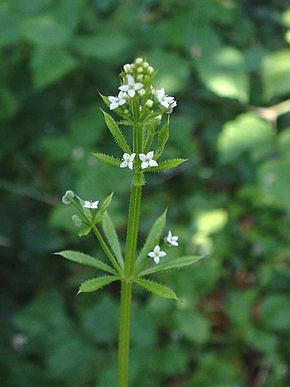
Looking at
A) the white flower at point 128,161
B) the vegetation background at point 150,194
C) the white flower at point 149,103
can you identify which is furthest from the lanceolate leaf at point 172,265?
the vegetation background at point 150,194

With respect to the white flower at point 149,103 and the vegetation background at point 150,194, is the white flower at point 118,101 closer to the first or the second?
the white flower at point 149,103

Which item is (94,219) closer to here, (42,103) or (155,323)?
(155,323)

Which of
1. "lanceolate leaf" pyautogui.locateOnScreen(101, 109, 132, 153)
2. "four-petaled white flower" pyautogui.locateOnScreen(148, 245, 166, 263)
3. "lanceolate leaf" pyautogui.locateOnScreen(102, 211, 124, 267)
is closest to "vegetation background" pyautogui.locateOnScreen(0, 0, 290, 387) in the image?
"lanceolate leaf" pyautogui.locateOnScreen(102, 211, 124, 267)

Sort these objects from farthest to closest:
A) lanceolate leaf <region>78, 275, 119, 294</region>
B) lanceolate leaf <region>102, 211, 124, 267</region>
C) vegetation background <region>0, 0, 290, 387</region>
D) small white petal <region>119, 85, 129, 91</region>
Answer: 1. vegetation background <region>0, 0, 290, 387</region>
2. lanceolate leaf <region>102, 211, 124, 267</region>
3. lanceolate leaf <region>78, 275, 119, 294</region>
4. small white petal <region>119, 85, 129, 91</region>

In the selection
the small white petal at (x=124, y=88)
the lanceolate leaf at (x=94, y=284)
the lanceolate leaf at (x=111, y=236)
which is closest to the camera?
the small white petal at (x=124, y=88)

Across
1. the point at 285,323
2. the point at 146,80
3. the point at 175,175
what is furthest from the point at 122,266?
the point at 175,175

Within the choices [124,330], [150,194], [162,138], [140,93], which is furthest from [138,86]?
[150,194]

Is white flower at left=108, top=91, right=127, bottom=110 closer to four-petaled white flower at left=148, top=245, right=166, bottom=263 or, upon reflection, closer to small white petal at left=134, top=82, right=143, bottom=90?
small white petal at left=134, top=82, right=143, bottom=90
